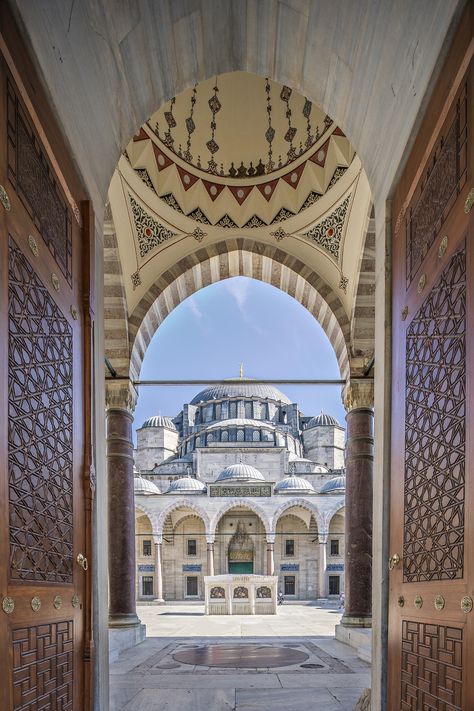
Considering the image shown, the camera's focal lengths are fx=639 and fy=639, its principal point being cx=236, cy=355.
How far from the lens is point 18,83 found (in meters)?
2.14

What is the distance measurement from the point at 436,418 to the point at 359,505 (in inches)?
228

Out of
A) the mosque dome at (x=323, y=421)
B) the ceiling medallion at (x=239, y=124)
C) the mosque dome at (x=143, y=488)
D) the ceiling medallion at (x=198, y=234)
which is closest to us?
the ceiling medallion at (x=239, y=124)

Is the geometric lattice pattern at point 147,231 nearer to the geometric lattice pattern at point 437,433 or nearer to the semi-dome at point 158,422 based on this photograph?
the geometric lattice pattern at point 437,433

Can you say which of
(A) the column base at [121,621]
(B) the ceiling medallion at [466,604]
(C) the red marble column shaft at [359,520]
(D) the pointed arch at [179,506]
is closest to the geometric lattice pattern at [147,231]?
(C) the red marble column shaft at [359,520]

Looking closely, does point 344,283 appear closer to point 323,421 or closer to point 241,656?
point 241,656

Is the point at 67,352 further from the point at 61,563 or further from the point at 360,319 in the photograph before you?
the point at 360,319

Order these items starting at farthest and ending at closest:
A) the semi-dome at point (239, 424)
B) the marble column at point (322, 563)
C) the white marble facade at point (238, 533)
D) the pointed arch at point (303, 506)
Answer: the semi-dome at point (239, 424) → the pointed arch at point (303, 506) → the white marble facade at point (238, 533) → the marble column at point (322, 563)

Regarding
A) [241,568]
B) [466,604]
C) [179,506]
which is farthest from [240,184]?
[241,568]

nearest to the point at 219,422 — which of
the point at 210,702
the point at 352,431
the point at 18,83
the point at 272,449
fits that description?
the point at 272,449

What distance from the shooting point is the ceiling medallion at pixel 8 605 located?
1850 mm

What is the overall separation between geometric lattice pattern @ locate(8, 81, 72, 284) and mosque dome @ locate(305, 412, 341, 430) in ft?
133

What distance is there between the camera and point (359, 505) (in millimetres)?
7832

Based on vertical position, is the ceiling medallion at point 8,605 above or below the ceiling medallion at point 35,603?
above

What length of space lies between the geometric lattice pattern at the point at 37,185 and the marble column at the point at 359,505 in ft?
18.7
